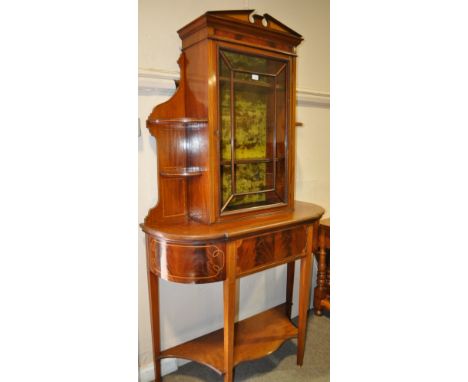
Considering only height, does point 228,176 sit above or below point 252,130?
below

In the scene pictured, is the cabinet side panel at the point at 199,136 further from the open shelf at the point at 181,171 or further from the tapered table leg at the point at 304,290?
the tapered table leg at the point at 304,290

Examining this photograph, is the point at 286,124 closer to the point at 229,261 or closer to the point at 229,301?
the point at 229,261

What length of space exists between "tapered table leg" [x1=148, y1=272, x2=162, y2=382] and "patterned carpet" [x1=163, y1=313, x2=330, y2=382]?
183mm

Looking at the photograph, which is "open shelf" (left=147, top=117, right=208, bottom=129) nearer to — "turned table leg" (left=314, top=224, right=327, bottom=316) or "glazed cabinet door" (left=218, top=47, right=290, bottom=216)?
"glazed cabinet door" (left=218, top=47, right=290, bottom=216)

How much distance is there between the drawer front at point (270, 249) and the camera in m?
1.50

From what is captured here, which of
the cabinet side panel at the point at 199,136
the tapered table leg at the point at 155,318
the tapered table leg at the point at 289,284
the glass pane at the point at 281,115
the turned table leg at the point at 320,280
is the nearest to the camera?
the cabinet side panel at the point at 199,136

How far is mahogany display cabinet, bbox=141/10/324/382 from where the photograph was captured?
1.46 m

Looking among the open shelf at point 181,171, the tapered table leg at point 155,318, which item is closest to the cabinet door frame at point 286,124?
the open shelf at point 181,171

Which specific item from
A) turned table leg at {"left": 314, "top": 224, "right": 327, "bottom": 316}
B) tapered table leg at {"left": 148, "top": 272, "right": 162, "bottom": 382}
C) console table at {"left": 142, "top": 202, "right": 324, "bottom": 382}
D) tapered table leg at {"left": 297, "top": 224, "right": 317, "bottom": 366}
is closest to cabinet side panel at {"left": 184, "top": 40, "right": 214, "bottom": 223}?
console table at {"left": 142, "top": 202, "right": 324, "bottom": 382}

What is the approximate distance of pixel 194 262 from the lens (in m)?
1.41

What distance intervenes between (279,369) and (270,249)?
0.83 metres

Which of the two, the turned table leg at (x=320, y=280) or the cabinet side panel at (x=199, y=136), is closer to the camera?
the cabinet side panel at (x=199, y=136)

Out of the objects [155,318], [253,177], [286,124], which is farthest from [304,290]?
[286,124]
